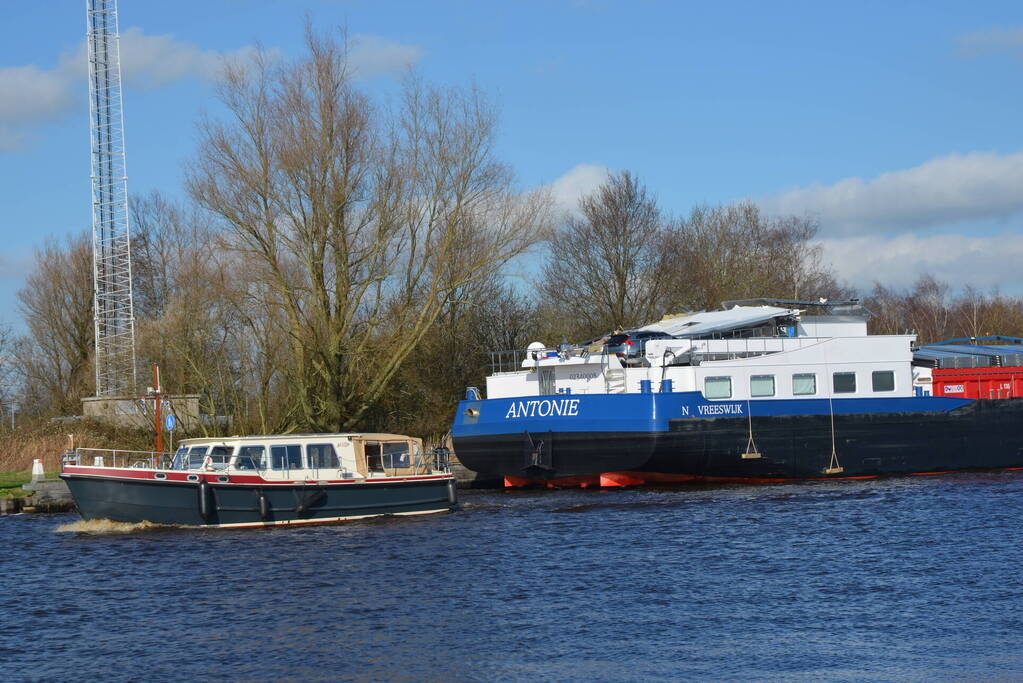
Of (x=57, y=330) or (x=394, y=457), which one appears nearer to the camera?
(x=394, y=457)

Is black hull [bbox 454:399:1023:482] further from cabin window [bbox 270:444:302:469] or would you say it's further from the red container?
cabin window [bbox 270:444:302:469]

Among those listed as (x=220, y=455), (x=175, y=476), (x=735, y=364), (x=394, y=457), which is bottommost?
(x=175, y=476)

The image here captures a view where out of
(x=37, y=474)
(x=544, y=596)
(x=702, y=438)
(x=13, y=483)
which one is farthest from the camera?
(x=13, y=483)

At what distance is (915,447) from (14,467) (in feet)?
102

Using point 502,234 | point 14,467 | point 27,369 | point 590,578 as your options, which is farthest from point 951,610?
point 27,369

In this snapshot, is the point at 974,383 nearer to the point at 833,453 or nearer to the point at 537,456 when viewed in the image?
the point at 833,453

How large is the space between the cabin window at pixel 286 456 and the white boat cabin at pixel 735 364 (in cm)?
1031

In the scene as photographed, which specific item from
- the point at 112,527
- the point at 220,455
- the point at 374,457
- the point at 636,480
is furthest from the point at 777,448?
the point at 112,527

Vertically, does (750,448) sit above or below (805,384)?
below

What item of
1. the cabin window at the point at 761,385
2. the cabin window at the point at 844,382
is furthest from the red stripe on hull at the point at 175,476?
the cabin window at the point at 844,382

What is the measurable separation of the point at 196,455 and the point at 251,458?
4.65 feet

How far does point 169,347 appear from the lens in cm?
4181

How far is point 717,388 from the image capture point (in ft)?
121

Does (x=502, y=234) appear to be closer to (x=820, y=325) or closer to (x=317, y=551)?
(x=820, y=325)
